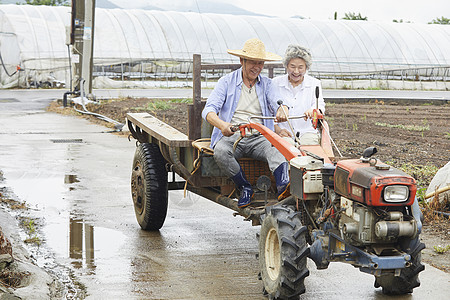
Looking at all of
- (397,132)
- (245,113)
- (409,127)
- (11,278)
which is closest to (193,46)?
(409,127)

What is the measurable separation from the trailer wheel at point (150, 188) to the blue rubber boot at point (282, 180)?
173 centimetres

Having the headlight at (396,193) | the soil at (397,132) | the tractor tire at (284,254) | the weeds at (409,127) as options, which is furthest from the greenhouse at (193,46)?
the headlight at (396,193)

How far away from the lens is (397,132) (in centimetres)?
1666

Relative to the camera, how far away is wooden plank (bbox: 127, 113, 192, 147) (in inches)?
242

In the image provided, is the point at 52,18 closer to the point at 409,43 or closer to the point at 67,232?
the point at 409,43

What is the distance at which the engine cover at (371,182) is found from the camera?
420 centimetres

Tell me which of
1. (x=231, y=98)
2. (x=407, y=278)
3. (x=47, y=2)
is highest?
(x=47, y=2)

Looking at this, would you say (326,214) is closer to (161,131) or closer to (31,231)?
(161,131)

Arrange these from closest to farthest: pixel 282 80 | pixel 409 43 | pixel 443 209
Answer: pixel 282 80
pixel 443 209
pixel 409 43

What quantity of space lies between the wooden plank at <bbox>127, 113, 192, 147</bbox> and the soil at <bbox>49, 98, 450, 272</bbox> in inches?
96.0

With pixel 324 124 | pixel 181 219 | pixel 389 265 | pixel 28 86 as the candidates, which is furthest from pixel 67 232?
pixel 28 86

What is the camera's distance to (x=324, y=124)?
5.89 metres

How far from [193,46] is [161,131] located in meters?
31.7

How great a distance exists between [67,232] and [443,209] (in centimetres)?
410
